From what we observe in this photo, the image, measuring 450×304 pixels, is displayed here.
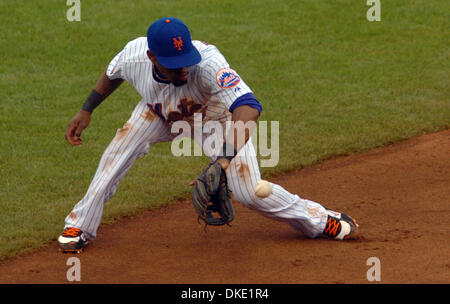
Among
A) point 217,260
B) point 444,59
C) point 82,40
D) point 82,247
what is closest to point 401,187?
point 217,260

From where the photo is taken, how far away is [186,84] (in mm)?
5066

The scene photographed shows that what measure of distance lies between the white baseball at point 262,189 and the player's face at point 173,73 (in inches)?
32.9

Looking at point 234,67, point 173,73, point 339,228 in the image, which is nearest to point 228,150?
point 173,73

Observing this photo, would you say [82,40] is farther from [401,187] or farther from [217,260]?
[217,260]

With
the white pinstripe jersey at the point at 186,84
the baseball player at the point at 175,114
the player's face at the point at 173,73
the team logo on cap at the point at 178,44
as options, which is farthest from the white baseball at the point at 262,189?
the team logo on cap at the point at 178,44

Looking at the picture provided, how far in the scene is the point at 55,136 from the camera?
816cm

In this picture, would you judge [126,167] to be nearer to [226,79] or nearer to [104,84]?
[104,84]

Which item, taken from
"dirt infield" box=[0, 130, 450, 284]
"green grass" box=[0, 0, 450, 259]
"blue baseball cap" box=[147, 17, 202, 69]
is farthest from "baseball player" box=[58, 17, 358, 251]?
"green grass" box=[0, 0, 450, 259]

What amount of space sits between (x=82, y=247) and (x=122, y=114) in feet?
12.0

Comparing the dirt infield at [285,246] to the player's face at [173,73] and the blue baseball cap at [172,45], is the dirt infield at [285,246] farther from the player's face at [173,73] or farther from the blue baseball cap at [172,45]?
the blue baseball cap at [172,45]

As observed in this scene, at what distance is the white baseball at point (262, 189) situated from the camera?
16.3 ft

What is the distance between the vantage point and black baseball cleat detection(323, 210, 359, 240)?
5.33 m

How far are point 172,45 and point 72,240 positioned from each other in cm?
155

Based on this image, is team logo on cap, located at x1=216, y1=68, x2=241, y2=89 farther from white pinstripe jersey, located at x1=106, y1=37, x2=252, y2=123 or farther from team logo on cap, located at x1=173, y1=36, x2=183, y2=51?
team logo on cap, located at x1=173, y1=36, x2=183, y2=51
